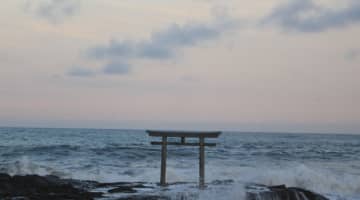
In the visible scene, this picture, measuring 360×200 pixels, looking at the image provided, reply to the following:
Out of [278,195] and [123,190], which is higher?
[278,195]

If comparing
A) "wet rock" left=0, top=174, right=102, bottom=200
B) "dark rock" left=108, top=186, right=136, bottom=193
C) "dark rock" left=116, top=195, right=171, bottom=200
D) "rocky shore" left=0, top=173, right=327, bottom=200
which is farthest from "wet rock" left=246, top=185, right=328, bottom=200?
"wet rock" left=0, top=174, right=102, bottom=200

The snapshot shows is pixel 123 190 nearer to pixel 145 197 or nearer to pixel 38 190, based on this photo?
pixel 145 197

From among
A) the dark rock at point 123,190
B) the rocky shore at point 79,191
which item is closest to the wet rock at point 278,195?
the rocky shore at point 79,191

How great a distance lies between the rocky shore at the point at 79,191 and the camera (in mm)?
11117

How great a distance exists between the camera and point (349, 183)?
17.6 metres

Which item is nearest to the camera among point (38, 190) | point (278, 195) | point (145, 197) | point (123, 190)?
point (145, 197)

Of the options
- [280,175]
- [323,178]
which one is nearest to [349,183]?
[323,178]

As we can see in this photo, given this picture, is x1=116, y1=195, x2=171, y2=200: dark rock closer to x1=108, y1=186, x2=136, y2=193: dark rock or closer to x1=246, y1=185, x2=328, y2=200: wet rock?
x1=108, y1=186, x2=136, y2=193: dark rock

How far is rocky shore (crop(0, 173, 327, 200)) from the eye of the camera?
1112 centimetres

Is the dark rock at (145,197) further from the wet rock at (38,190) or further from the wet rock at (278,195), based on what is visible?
the wet rock at (278,195)

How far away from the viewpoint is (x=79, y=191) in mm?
12086

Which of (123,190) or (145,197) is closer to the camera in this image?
(145,197)

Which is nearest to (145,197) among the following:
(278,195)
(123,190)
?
(123,190)

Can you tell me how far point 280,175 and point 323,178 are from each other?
6.35ft
